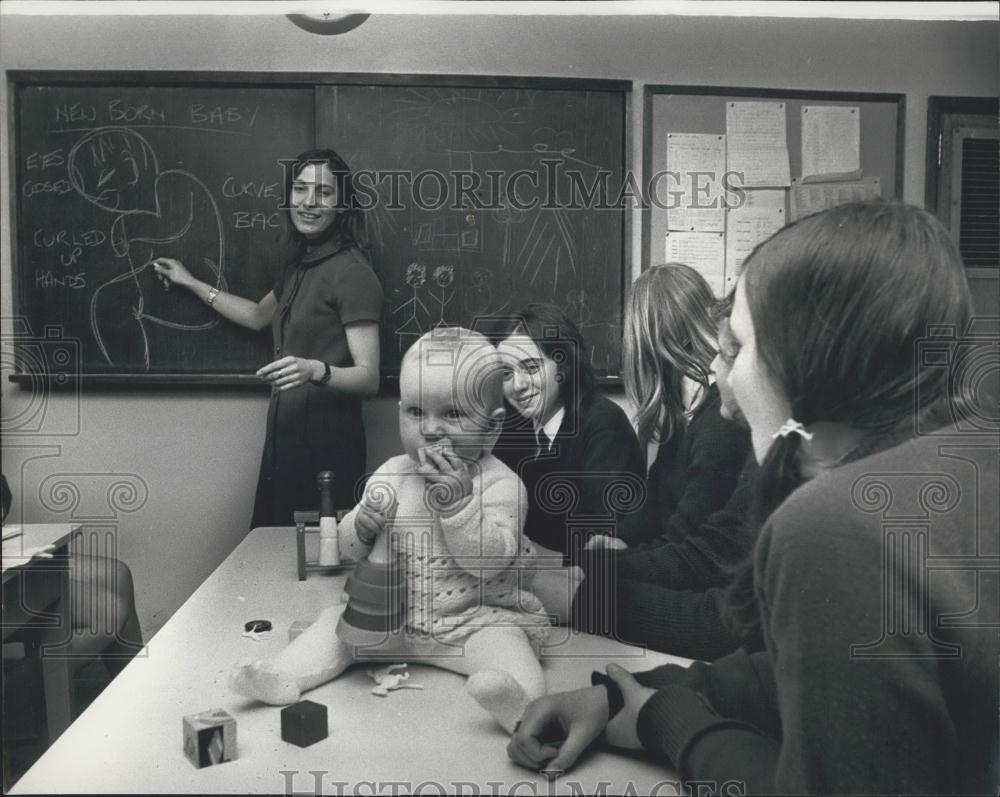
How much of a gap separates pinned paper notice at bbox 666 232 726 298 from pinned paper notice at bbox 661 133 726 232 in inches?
0.4

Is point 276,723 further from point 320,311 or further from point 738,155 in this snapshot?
point 738,155

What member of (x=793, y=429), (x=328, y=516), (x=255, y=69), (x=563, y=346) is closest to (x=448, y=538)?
(x=328, y=516)

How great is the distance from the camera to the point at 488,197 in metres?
1.09

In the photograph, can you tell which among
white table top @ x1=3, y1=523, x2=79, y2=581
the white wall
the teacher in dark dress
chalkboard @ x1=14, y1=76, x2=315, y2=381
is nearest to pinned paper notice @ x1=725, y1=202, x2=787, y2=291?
the white wall

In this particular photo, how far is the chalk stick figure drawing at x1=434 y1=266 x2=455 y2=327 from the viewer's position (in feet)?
3.56

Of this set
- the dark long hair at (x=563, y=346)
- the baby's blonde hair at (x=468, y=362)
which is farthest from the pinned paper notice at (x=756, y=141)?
the baby's blonde hair at (x=468, y=362)

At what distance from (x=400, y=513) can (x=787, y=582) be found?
47cm

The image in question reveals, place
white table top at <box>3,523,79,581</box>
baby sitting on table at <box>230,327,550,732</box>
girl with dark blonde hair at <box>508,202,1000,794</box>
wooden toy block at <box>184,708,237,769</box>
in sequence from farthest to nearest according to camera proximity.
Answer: white table top at <box>3,523,79,581</box>, baby sitting on table at <box>230,327,550,732</box>, wooden toy block at <box>184,708,237,769</box>, girl with dark blonde hair at <box>508,202,1000,794</box>

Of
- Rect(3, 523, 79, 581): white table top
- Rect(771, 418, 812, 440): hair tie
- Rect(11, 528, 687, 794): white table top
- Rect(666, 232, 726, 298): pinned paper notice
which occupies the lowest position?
Rect(11, 528, 687, 794): white table top

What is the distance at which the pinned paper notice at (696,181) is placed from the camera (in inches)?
42.8

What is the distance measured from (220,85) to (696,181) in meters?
0.62

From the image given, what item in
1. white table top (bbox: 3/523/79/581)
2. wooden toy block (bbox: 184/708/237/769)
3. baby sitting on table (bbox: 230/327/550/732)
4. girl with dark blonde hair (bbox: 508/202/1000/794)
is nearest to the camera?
girl with dark blonde hair (bbox: 508/202/1000/794)

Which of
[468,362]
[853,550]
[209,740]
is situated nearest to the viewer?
A: [853,550]

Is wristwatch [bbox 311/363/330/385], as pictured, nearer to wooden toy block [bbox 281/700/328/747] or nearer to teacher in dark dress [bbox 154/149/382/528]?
teacher in dark dress [bbox 154/149/382/528]
